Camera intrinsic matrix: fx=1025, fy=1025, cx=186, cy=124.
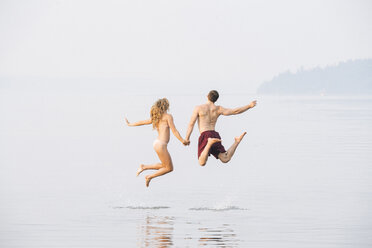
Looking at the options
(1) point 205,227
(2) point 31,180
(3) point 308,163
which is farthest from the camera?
(3) point 308,163

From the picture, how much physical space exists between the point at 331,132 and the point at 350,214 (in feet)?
94.3

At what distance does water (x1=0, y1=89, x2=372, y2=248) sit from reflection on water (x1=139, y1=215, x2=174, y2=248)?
0.02 m

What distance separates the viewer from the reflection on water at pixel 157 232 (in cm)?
1712

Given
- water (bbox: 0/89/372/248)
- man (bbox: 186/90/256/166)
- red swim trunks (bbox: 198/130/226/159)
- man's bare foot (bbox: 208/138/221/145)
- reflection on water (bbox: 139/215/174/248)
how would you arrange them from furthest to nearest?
red swim trunks (bbox: 198/130/226/159) < man (bbox: 186/90/256/166) < man's bare foot (bbox: 208/138/221/145) < water (bbox: 0/89/372/248) < reflection on water (bbox: 139/215/174/248)

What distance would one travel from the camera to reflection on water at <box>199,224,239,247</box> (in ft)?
56.2

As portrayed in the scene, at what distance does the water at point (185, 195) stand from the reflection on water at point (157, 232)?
2cm

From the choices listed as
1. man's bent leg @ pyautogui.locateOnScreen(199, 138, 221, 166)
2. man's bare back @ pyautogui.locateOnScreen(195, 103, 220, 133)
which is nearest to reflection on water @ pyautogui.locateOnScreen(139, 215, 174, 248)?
man's bent leg @ pyautogui.locateOnScreen(199, 138, 221, 166)

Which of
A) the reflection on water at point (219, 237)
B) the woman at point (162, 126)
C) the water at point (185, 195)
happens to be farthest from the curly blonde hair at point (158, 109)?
the reflection on water at point (219, 237)

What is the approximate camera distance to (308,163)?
32.9 m

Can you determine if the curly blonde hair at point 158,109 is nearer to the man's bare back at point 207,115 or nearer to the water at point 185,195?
the man's bare back at point 207,115

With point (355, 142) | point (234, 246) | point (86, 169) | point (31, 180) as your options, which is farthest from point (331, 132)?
Result: point (234, 246)

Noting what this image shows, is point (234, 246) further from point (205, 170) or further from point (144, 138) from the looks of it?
point (144, 138)

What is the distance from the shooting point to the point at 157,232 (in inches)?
717

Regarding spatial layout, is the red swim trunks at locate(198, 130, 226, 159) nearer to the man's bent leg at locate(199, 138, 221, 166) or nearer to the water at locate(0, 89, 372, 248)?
the man's bent leg at locate(199, 138, 221, 166)
